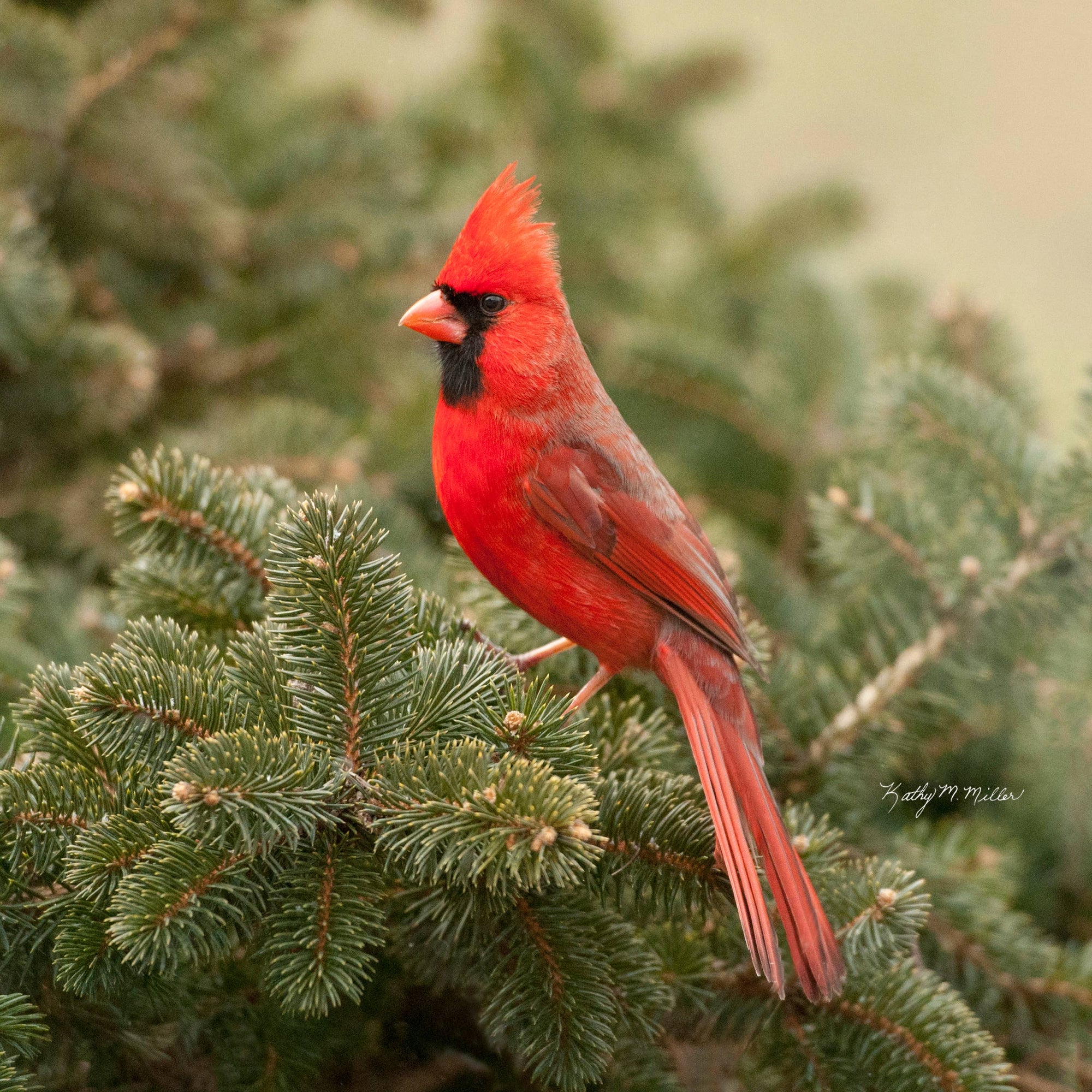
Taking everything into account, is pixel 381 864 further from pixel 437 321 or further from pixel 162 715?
pixel 437 321

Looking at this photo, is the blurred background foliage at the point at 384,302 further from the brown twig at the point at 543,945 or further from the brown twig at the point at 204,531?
the brown twig at the point at 543,945

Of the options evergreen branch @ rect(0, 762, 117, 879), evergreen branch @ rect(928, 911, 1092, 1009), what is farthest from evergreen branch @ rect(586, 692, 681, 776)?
evergreen branch @ rect(0, 762, 117, 879)

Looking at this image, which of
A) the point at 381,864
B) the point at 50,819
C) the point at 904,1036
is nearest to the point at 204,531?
the point at 50,819

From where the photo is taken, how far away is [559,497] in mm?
1752

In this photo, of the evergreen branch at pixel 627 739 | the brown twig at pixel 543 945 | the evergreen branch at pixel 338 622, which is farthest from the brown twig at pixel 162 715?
the evergreen branch at pixel 627 739

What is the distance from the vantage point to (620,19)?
12.0 ft

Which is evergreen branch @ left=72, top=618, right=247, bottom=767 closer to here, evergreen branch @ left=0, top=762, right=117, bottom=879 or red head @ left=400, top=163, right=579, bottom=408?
evergreen branch @ left=0, top=762, right=117, bottom=879

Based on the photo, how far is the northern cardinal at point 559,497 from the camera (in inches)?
65.0

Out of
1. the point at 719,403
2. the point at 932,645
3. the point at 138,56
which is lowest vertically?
the point at 932,645

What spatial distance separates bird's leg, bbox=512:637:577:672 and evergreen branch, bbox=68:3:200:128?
1635 mm

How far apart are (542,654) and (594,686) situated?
0.45ft

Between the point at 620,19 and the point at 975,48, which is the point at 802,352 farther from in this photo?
the point at 975,48

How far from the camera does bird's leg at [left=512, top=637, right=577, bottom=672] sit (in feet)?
5.74

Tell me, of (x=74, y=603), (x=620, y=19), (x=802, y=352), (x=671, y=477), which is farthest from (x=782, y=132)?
(x=74, y=603)
